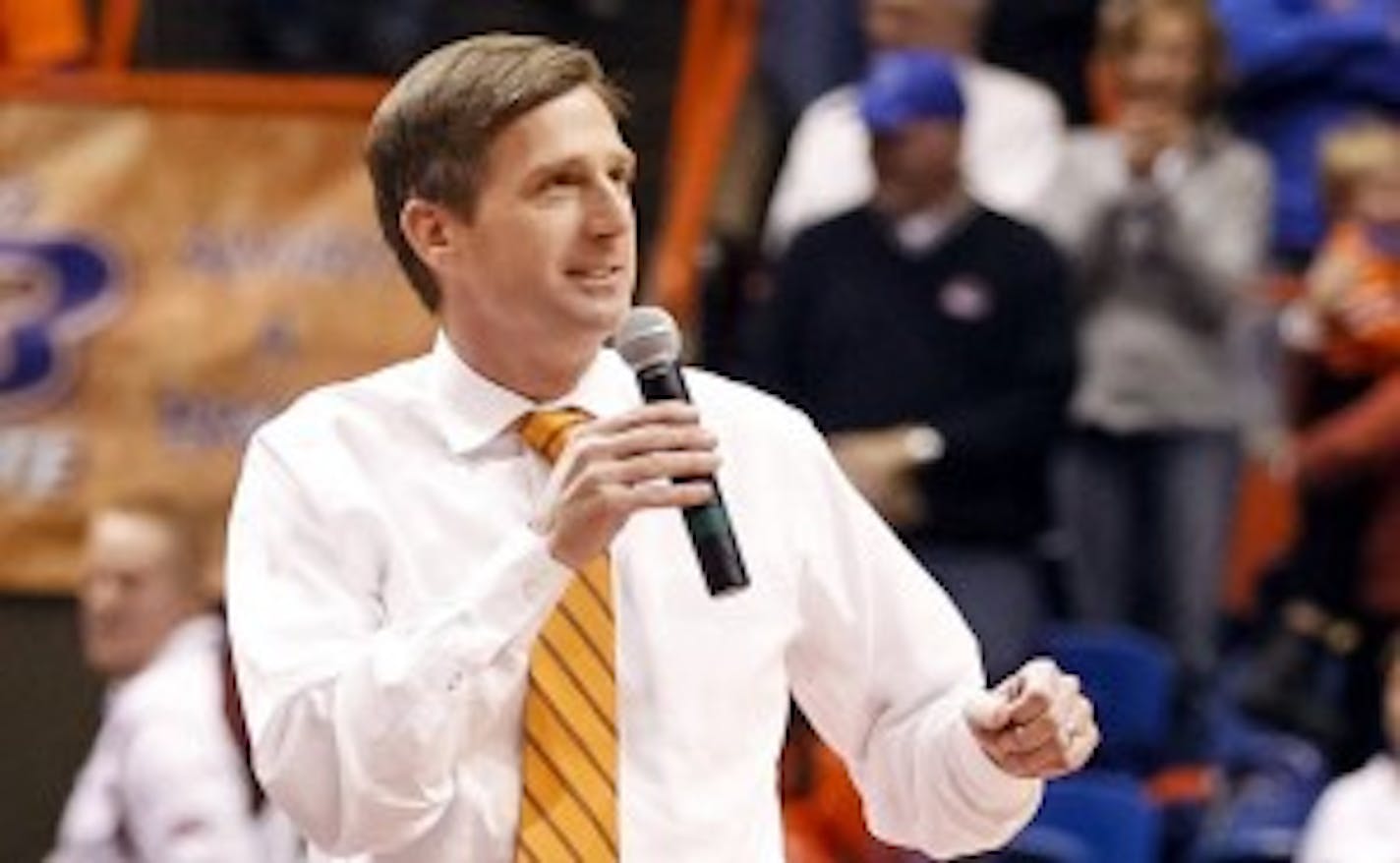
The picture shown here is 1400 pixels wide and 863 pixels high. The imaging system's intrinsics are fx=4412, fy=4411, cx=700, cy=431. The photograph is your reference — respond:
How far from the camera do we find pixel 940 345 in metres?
8.78

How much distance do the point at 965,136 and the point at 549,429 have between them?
4866 mm

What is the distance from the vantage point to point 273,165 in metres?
9.52

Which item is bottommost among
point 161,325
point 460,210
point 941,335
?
point 161,325

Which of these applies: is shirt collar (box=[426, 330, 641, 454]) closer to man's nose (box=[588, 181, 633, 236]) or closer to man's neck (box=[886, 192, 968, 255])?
man's nose (box=[588, 181, 633, 236])

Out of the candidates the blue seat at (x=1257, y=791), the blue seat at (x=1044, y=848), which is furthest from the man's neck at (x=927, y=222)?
the blue seat at (x=1044, y=848)

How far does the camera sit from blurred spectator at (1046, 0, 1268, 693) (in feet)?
29.9

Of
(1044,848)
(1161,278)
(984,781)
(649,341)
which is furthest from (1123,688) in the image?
(649,341)

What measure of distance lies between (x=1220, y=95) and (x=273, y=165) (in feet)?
6.67

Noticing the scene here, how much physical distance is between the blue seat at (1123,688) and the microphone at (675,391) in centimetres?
447

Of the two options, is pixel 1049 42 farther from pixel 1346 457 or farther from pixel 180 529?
pixel 180 529

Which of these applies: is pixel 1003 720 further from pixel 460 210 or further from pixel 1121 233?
pixel 1121 233

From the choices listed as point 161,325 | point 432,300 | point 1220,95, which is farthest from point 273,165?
point 432,300

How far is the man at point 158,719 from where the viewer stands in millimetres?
7598

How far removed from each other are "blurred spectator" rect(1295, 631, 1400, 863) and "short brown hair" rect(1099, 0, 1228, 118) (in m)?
1.58
